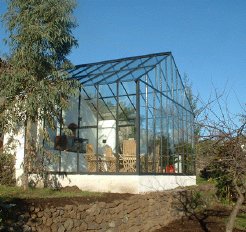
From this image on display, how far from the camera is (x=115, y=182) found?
1110 cm

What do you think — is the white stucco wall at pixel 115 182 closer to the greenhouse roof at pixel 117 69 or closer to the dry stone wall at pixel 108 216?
the dry stone wall at pixel 108 216

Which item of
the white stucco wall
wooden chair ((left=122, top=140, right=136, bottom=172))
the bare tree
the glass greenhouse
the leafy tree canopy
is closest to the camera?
the bare tree

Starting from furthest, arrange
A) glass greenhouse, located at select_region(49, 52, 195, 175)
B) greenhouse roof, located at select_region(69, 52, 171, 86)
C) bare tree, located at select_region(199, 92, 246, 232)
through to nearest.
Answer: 1. greenhouse roof, located at select_region(69, 52, 171, 86)
2. glass greenhouse, located at select_region(49, 52, 195, 175)
3. bare tree, located at select_region(199, 92, 246, 232)

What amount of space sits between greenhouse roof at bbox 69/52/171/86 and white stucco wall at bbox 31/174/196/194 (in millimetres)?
3193

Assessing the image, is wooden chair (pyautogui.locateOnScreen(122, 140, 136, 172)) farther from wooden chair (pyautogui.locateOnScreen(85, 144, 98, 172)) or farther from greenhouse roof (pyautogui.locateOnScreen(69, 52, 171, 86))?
greenhouse roof (pyautogui.locateOnScreen(69, 52, 171, 86))

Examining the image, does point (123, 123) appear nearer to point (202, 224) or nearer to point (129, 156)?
point (129, 156)

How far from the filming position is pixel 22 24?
10125mm

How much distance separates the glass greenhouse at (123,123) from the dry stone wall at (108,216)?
3.43 feet

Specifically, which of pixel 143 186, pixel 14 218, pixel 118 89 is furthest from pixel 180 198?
pixel 14 218

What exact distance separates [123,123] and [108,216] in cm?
429

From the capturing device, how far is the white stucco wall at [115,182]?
10906 mm

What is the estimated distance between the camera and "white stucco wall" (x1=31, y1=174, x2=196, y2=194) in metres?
10.9

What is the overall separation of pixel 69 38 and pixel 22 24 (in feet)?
4.34

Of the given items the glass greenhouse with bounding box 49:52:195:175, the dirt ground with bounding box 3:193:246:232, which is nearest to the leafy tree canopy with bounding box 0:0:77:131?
the glass greenhouse with bounding box 49:52:195:175
